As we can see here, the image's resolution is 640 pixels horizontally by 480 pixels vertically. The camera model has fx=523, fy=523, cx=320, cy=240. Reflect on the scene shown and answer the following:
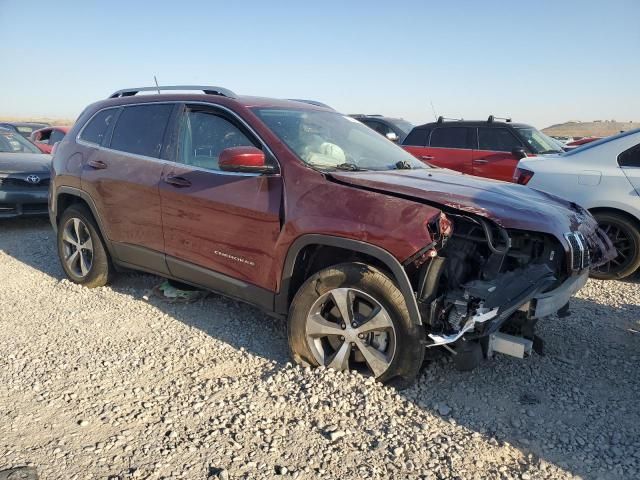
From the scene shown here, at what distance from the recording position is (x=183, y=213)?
4090mm

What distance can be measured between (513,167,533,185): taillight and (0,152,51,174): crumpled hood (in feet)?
22.0

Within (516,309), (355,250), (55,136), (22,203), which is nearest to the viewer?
(516,309)

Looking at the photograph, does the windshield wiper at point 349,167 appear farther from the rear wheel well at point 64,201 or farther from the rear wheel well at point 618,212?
the rear wheel well at point 618,212

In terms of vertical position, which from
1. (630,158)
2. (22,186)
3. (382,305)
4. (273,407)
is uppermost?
(630,158)

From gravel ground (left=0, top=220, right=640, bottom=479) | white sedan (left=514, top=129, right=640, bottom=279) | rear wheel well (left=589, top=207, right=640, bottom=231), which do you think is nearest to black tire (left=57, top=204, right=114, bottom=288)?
gravel ground (left=0, top=220, right=640, bottom=479)

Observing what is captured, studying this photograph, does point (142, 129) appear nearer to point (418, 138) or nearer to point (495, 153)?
point (495, 153)

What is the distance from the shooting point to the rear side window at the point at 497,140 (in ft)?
29.2

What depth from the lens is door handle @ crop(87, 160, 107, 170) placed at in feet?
15.8

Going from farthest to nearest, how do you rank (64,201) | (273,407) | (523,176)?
(523,176)
(64,201)
(273,407)

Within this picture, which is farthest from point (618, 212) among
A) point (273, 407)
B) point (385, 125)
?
point (385, 125)

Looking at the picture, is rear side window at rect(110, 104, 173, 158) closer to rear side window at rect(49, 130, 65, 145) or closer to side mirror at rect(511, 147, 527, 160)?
side mirror at rect(511, 147, 527, 160)

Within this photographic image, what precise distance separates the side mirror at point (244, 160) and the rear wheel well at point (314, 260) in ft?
2.06

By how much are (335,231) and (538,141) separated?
706cm

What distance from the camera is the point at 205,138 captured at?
13.7 ft
